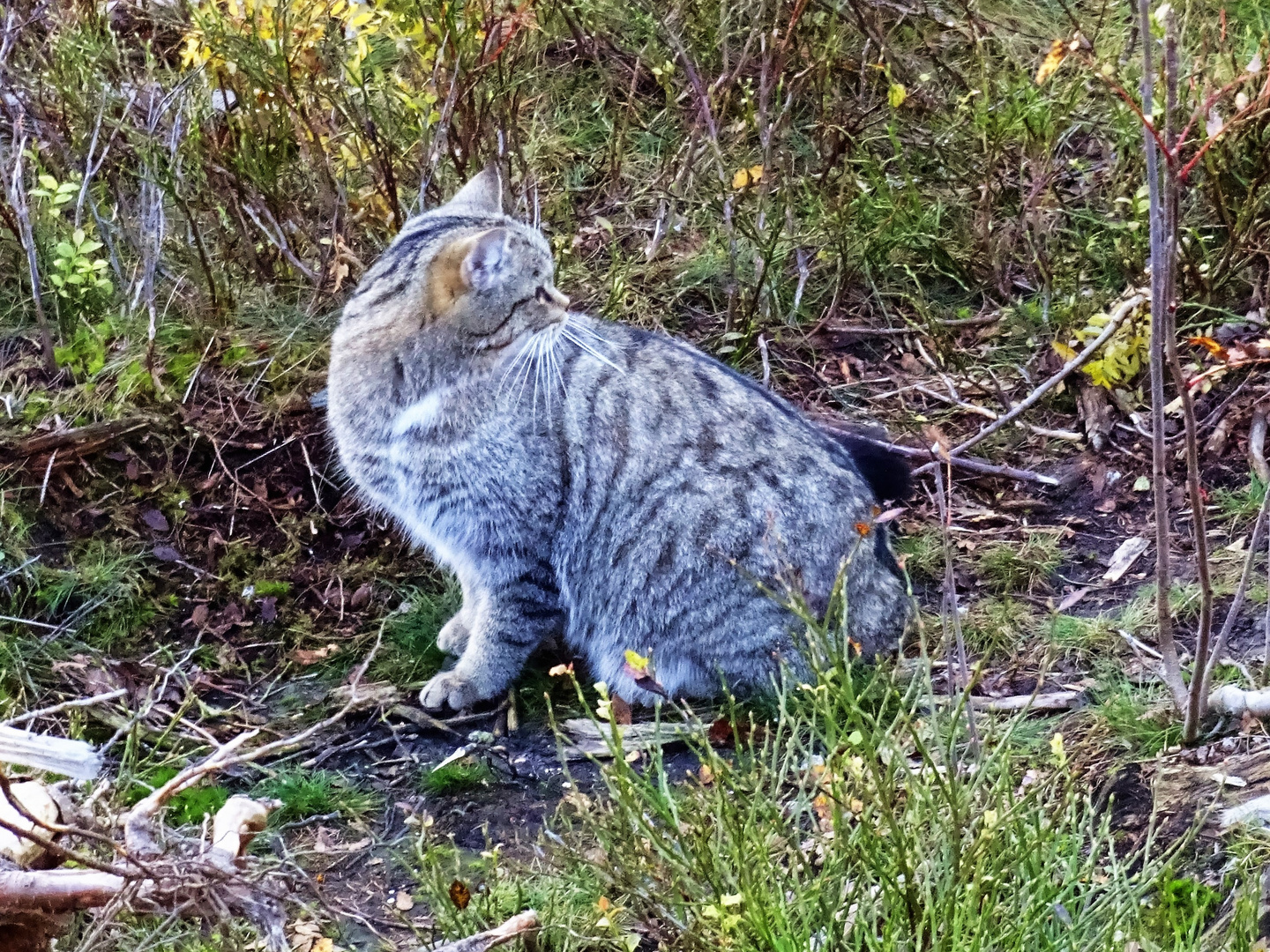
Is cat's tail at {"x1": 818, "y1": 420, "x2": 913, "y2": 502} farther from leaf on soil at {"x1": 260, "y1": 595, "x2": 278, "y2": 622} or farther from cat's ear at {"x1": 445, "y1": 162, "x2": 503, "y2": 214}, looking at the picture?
leaf on soil at {"x1": 260, "y1": 595, "x2": 278, "y2": 622}

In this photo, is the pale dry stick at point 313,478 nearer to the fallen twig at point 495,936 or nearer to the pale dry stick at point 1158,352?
the fallen twig at point 495,936

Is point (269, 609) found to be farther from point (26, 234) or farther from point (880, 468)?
point (880, 468)

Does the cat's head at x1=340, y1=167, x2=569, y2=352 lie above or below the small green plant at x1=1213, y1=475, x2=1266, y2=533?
above

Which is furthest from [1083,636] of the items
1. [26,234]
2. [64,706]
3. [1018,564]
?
[26,234]

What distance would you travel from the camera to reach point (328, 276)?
4.57m

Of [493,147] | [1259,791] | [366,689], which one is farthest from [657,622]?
[493,147]

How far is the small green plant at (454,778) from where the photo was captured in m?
3.31

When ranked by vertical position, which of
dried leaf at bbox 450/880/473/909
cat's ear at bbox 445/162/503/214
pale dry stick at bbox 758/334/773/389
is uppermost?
cat's ear at bbox 445/162/503/214

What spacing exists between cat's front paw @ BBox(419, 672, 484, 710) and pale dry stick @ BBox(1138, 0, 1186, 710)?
1.80m

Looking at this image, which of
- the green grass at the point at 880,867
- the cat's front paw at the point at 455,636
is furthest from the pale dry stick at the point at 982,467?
the green grass at the point at 880,867

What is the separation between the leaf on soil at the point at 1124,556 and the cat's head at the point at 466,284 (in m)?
1.81

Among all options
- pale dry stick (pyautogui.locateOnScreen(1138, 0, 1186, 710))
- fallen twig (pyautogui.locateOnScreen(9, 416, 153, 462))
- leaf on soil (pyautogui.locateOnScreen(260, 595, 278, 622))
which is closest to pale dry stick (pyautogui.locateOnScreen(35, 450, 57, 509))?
fallen twig (pyautogui.locateOnScreen(9, 416, 153, 462))

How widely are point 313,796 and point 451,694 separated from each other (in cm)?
50

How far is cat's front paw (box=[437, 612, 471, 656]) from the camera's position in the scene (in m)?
3.81
